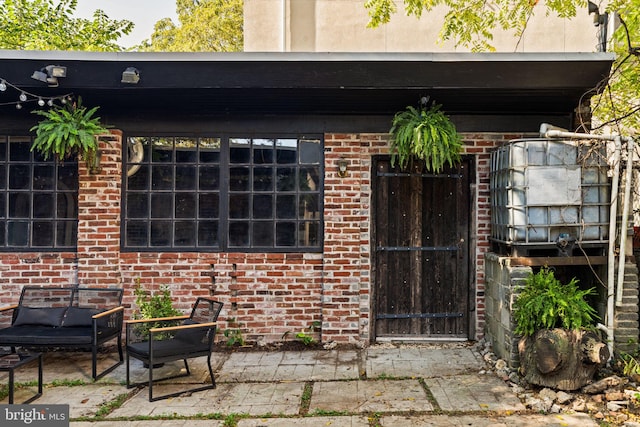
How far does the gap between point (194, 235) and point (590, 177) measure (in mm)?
4297

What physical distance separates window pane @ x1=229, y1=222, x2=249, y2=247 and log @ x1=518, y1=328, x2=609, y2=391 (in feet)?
10.8

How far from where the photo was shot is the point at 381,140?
5559 millimetres

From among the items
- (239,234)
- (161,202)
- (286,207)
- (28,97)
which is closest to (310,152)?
(286,207)

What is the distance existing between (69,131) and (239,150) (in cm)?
180

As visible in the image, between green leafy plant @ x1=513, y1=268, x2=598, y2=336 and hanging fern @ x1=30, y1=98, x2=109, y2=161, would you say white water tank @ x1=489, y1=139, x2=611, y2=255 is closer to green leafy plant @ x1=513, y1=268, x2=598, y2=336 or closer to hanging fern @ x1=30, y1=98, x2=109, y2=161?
green leafy plant @ x1=513, y1=268, x2=598, y2=336

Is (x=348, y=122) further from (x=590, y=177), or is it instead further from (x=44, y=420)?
(x=44, y=420)

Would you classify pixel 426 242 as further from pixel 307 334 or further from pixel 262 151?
pixel 262 151

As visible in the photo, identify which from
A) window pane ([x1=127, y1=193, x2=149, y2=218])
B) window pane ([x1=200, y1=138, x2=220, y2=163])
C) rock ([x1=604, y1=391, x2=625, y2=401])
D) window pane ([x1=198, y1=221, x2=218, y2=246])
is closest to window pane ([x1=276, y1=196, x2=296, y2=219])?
window pane ([x1=198, y1=221, x2=218, y2=246])

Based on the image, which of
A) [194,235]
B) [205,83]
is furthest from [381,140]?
[194,235]

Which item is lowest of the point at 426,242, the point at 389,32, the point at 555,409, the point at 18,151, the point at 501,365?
the point at 555,409

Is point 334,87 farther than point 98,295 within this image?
No

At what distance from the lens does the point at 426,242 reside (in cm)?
566

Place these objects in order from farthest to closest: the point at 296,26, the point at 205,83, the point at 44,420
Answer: the point at 296,26 → the point at 205,83 → the point at 44,420

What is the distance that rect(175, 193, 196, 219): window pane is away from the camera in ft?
18.5
